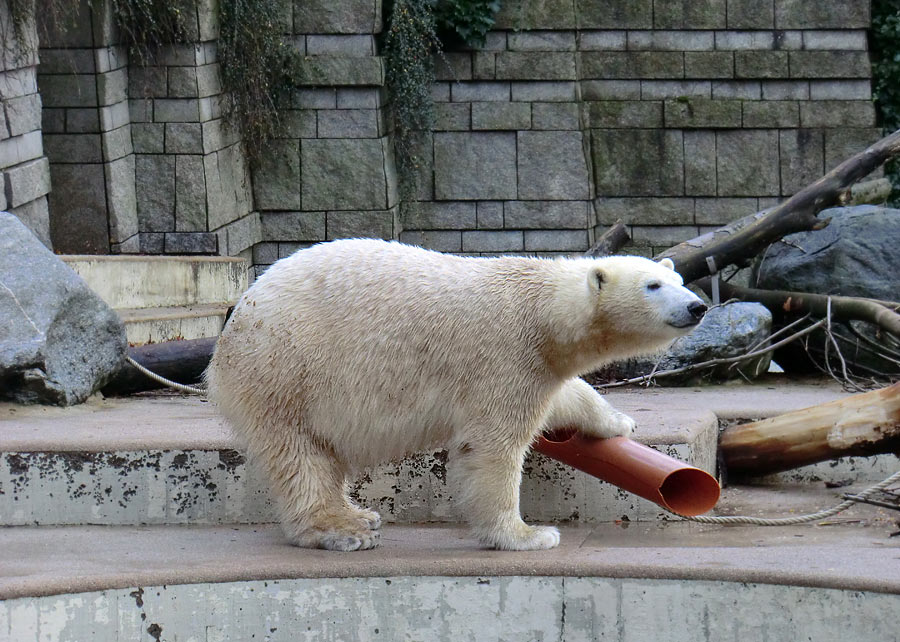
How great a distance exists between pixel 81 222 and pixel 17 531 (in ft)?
13.8

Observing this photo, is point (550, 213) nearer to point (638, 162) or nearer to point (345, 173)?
point (638, 162)

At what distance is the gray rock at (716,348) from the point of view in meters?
5.42

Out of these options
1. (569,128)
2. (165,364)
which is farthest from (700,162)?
(165,364)

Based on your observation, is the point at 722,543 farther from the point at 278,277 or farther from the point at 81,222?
the point at 81,222

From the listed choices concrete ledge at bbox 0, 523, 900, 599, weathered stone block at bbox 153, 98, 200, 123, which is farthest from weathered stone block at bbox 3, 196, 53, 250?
concrete ledge at bbox 0, 523, 900, 599

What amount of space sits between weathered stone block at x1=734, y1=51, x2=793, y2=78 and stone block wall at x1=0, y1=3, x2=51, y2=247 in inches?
203

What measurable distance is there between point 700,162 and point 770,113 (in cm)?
63

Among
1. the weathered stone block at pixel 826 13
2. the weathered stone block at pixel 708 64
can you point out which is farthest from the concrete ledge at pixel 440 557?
the weathered stone block at pixel 826 13

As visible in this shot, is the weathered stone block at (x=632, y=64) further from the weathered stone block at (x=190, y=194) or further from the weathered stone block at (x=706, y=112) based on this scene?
the weathered stone block at (x=190, y=194)

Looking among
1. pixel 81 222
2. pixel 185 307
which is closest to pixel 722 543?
pixel 185 307

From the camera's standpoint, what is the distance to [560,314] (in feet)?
10.9

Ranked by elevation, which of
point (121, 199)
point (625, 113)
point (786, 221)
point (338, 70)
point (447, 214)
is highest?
point (338, 70)

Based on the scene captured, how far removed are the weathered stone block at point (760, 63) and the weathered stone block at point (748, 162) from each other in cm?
43

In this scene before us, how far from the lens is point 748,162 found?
9305mm
